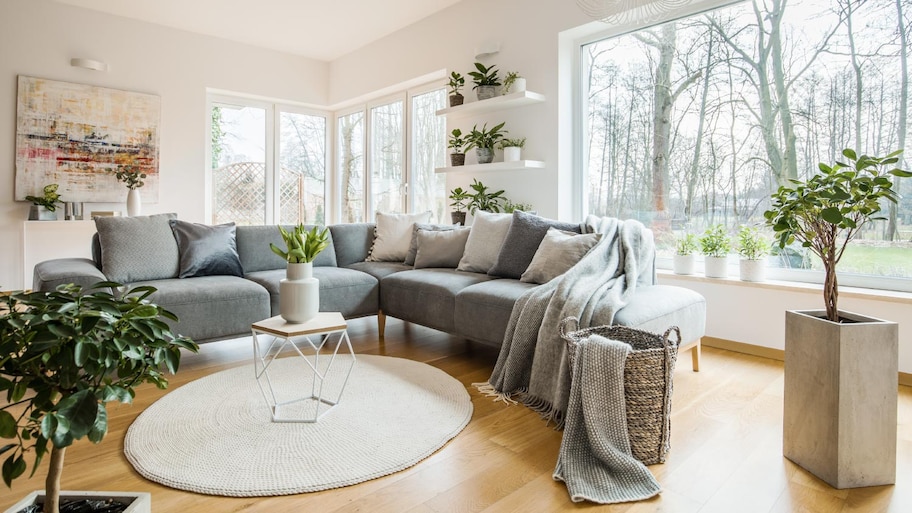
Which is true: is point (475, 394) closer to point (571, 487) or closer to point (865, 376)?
point (571, 487)

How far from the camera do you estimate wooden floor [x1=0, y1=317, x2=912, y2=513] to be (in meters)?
1.53

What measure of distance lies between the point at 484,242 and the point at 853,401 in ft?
7.11

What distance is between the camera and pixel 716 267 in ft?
10.8

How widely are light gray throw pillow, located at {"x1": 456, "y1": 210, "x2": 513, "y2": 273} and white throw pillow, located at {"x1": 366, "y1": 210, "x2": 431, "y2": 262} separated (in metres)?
0.67

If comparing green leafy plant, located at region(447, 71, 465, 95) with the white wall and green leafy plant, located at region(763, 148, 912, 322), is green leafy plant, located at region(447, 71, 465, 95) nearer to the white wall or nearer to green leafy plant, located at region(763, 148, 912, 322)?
the white wall

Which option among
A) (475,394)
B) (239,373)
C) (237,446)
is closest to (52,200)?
(239,373)

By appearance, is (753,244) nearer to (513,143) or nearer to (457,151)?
(513,143)

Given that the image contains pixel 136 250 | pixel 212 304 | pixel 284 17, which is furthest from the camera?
pixel 284 17

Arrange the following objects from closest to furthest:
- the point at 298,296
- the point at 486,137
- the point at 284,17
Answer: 1. the point at 298,296
2. the point at 486,137
3. the point at 284,17

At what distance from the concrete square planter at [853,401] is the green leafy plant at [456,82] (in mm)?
3473

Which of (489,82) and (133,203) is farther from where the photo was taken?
(133,203)

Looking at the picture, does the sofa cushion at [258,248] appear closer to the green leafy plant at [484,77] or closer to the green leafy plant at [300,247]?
the green leafy plant at [300,247]

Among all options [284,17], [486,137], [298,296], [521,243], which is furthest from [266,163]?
[298,296]

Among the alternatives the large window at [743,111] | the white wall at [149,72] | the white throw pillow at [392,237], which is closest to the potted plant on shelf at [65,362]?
the white throw pillow at [392,237]
